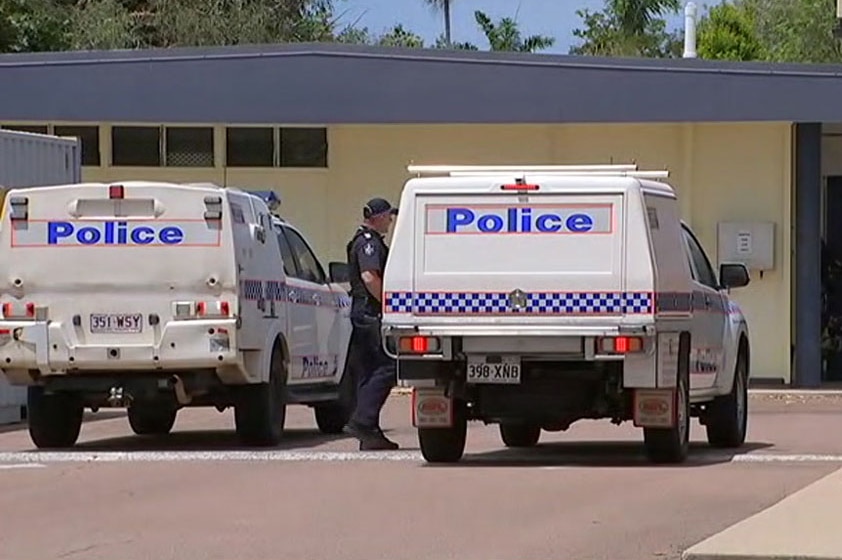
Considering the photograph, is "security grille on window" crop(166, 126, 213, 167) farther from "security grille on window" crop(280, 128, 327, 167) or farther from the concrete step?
the concrete step

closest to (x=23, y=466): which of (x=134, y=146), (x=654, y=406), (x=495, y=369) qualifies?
(x=495, y=369)

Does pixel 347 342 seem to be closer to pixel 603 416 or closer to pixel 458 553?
pixel 603 416

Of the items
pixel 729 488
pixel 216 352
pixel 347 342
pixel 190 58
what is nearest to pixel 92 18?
pixel 190 58

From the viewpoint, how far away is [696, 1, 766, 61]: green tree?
195 feet

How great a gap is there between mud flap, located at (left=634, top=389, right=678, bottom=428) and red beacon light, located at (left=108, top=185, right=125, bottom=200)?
463cm

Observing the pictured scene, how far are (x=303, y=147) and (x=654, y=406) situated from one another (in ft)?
42.6

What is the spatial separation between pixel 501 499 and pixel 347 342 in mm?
7123

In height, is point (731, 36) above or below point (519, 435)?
above

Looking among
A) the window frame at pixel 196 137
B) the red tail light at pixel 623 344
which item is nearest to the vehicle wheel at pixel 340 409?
the red tail light at pixel 623 344

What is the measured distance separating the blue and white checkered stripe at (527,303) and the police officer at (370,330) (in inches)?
75.6

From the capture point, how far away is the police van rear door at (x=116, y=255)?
16.0 m

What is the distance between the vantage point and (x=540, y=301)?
14.3m

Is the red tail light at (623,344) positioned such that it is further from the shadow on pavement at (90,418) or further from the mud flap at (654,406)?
the shadow on pavement at (90,418)

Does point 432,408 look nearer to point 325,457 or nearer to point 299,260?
point 325,457
